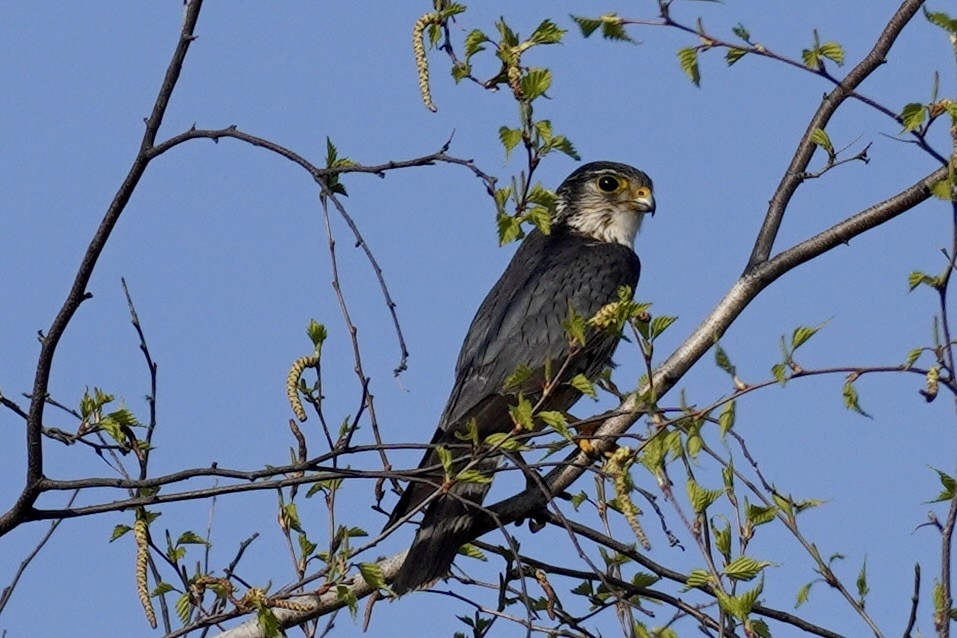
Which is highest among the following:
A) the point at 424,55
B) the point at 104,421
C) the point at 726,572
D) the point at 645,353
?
the point at 424,55

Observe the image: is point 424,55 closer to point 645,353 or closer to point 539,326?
point 645,353

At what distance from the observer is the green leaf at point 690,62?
329 centimetres

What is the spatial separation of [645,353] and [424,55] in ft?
2.68

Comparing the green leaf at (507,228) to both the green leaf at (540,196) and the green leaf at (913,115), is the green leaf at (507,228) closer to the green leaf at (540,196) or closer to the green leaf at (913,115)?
the green leaf at (540,196)

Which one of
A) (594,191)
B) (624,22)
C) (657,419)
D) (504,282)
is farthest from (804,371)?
(594,191)


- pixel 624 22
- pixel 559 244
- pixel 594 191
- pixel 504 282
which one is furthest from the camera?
pixel 594 191

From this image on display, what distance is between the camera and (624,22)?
328cm

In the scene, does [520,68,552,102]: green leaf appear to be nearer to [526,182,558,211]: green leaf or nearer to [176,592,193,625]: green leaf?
Answer: [526,182,558,211]: green leaf

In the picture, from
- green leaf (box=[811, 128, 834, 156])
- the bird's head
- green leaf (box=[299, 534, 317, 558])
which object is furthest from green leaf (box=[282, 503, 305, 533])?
the bird's head

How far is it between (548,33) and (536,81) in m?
0.13

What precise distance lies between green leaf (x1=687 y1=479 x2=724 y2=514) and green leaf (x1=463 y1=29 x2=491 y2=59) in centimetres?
106

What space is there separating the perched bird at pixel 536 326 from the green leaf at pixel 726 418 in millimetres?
1039

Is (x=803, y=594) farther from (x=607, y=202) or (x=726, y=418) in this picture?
(x=607, y=202)

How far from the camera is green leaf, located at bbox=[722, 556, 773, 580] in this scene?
2.85m
